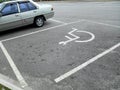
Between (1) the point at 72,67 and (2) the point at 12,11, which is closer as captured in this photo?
(1) the point at 72,67

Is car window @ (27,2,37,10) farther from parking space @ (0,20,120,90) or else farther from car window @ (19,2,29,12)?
parking space @ (0,20,120,90)

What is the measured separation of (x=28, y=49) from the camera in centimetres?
666

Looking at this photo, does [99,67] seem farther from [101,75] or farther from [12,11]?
[12,11]

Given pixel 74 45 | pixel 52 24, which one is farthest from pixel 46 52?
pixel 52 24

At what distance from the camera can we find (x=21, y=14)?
8758 mm

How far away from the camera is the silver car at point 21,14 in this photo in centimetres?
841

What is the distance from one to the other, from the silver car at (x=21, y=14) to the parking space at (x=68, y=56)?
0.97m

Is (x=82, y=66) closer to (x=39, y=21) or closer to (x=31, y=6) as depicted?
(x=39, y=21)

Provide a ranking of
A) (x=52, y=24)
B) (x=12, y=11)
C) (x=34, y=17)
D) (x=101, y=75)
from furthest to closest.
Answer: (x=52, y=24), (x=34, y=17), (x=12, y=11), (x=101, y=75)

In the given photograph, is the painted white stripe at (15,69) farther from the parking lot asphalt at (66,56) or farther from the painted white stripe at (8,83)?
the painted white stripe at (8,83)

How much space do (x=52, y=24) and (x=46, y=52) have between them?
4.23 metres

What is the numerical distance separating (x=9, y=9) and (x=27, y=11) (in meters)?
0.95

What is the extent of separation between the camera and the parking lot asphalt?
173 inches

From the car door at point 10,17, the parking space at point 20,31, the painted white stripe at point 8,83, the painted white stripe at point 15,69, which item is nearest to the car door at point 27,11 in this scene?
the car door at point 10,17
